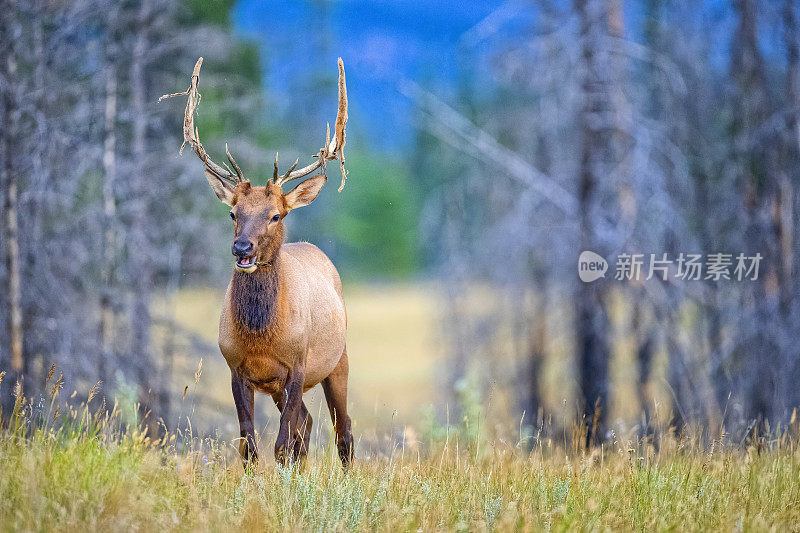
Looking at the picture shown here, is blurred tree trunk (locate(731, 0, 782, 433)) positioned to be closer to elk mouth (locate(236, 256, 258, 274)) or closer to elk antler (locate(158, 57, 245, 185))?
elk antler (locate(158, 57, 245, 185))

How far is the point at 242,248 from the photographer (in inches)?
193

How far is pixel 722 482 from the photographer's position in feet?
16.8

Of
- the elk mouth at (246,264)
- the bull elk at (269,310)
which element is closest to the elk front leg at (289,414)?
the bull elk at (269,310)

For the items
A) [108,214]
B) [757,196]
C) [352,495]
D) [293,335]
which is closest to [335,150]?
[293,335]

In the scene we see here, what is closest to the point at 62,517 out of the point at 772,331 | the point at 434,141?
the point at 772,331

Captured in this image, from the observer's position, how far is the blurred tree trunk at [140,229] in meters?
10.7

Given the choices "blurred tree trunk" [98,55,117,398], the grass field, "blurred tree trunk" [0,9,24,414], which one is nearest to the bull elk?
the grass field

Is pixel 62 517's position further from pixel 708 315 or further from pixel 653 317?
pixel 708 315

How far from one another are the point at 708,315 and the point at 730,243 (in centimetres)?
108

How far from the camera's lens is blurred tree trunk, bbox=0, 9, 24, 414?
8.83 m

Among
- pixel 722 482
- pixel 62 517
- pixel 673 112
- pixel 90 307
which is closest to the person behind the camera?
pixel 62 517

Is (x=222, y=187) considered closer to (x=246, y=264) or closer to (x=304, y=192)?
(x=304, y=192)

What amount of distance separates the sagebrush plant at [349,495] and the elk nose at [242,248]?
1182mm

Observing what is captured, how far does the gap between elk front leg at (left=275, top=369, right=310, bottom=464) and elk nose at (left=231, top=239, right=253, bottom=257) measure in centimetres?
93
